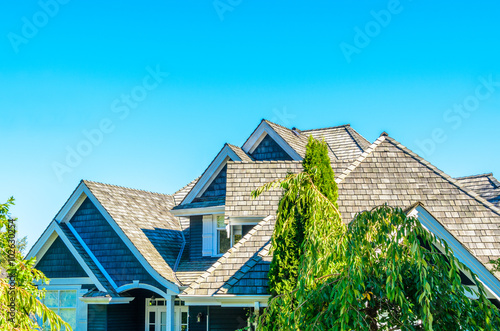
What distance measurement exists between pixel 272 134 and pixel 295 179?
378 inches

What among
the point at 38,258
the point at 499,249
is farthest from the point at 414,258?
the point at 38,258

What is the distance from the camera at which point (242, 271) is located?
44.8ft

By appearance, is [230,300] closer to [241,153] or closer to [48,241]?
[241,153]

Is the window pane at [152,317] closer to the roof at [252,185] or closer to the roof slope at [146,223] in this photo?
the roof slope at [146,223]

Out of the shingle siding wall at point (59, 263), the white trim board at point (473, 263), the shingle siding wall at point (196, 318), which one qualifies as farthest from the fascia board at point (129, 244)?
the white trim board at point (473, 263)

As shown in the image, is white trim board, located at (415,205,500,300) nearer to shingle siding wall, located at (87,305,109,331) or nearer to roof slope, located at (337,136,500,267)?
roof slope, located at (337,136,500,267)

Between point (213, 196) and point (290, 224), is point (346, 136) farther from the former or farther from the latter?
point (290, 224)

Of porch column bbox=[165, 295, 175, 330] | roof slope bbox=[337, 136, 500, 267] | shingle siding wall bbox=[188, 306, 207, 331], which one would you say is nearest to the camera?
roof slope bbox=[337, 136, 500, 267]

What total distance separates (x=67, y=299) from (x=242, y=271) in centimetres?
850

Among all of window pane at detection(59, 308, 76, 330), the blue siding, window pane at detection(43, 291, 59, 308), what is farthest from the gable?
window pane at detection(43, 291, 59, 308)

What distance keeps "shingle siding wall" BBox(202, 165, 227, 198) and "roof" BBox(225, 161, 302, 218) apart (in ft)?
5.77

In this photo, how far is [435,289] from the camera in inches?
281

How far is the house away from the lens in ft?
46.3

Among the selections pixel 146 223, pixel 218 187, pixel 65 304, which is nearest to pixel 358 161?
pixel 218 187
